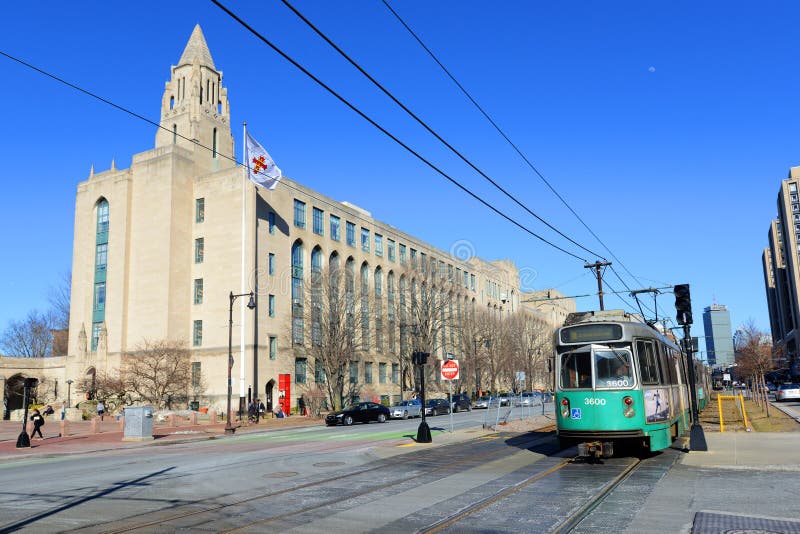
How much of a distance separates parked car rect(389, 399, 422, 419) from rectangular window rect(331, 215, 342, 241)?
83.8 feet

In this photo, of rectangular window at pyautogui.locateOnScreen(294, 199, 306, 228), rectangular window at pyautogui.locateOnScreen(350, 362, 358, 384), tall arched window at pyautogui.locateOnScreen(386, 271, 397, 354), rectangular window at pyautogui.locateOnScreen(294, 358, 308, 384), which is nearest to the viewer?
rectangular window at pyautogui.locateOnScreen(294, 358, 308, 384)

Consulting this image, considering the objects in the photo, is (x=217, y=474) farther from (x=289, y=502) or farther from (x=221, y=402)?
(x=221, y=402)

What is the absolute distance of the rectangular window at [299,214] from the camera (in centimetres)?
6366

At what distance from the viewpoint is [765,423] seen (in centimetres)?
2686

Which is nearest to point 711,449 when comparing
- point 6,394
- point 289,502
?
point 289,502

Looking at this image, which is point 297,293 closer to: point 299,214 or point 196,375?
point 299,214

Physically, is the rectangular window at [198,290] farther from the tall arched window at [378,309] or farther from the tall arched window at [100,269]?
the tall arched window at [378,309]

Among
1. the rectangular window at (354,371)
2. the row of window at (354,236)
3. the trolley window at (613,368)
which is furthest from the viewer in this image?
the rectangular window at (354,371)

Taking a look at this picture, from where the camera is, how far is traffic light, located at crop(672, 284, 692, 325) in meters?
19.1

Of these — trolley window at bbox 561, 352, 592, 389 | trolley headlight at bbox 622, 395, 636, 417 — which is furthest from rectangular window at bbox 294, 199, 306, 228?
trolley headlight at bbox 622, 395, 636, 417

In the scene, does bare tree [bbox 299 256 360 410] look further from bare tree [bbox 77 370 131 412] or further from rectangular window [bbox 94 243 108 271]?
rectangular window [bbox 94 243 108 271]

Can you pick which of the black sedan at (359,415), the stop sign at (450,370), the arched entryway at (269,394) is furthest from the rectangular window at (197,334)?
the stop sign at (450,370)

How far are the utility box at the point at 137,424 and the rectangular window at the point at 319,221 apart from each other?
36823mm

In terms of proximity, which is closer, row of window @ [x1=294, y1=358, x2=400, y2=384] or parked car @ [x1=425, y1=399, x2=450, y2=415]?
parked car @ [x1=425, y1=399, x2=450, y2=415]
